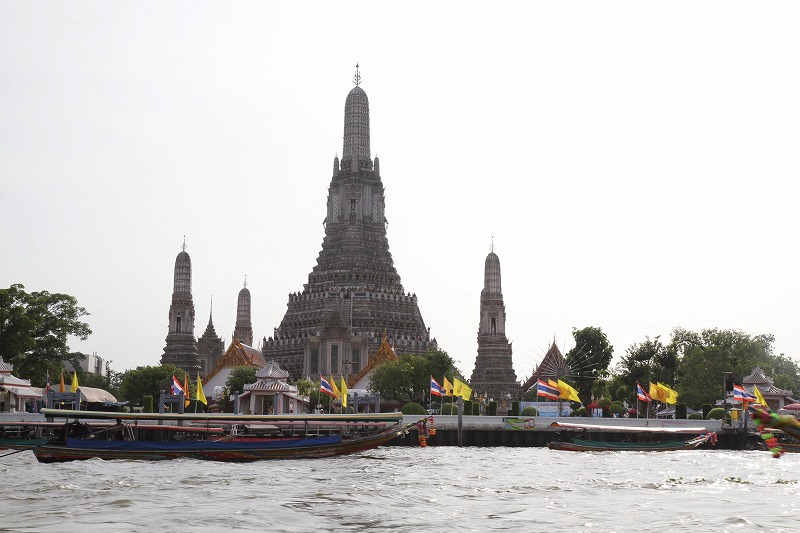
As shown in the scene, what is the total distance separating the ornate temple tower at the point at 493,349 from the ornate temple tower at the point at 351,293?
5.96 m

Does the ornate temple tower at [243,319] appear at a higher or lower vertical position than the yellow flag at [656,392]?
higher

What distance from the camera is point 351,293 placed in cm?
12531

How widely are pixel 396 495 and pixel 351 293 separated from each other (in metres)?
90.0

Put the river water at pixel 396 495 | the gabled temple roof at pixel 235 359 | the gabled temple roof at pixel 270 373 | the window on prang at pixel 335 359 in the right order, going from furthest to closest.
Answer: the window on prang at pixel 335 359 < the gabled temple roof at pixel 235 359 < the gabled temple roof at pixel 270 373 < the river water at pixel 396 495

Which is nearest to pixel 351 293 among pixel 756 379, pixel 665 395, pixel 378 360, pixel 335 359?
pixel 335 359

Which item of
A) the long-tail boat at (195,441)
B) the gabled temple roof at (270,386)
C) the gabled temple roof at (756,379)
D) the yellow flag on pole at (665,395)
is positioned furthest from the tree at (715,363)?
the long-tail boat at (195,441)

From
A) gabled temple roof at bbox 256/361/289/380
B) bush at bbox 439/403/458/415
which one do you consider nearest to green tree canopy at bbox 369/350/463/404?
gabled temple roof at bbox 256/361/289/380

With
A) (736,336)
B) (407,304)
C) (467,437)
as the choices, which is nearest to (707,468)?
(467,437)

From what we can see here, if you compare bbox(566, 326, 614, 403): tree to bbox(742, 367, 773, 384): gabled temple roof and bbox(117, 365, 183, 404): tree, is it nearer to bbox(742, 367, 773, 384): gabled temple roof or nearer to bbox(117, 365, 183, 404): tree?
bbox(742, 367, 773, 384): gabled temple roof

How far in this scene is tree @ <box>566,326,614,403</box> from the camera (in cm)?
10562

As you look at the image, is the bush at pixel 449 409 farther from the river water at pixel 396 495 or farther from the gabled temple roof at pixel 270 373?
the river water at pixel 396 495

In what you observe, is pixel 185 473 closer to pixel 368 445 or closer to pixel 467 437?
pixel 368 445

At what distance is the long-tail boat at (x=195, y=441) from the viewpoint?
47250mm

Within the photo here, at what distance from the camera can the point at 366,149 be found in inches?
5231
